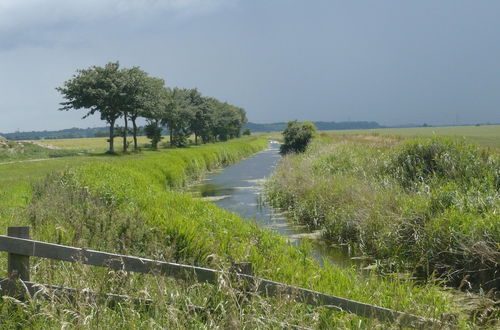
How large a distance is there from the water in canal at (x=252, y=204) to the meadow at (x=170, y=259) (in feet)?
7.71

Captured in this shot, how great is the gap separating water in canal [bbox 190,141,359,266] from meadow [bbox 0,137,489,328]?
2351 millimetres

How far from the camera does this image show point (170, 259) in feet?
23.4

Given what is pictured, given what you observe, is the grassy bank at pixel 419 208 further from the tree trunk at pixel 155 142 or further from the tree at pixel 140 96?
the tree trunk at pixel 155 142

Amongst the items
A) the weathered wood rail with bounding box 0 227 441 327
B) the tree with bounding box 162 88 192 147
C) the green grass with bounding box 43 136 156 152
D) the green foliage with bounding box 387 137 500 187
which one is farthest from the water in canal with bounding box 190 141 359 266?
the green grass with bounding box 43 136 156 152

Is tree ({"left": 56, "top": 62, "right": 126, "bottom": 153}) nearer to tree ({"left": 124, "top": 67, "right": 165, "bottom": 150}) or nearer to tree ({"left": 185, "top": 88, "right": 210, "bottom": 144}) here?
tree ({"left": 124, "top": 67, "right": 165, "bottom": 150})

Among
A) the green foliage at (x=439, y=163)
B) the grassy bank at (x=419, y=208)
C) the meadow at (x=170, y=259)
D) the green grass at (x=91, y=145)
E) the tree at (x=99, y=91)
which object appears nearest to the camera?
the meadow at (x=170, y=259)

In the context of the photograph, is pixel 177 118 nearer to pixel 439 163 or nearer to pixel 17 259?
pixel 439 163

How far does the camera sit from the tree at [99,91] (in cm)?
5059

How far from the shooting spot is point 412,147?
19.5m

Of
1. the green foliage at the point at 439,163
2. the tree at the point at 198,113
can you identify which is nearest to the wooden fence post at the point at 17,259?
the green foliage at the point at 439,163

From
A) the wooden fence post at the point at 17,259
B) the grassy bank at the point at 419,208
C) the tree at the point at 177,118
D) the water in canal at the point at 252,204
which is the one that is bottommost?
the water in canal at the point at 252,204

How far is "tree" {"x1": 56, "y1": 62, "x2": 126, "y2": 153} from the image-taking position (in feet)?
166

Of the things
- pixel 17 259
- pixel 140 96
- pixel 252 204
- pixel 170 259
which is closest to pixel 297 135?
pixel 140 96

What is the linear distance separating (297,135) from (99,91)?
2138 cm
